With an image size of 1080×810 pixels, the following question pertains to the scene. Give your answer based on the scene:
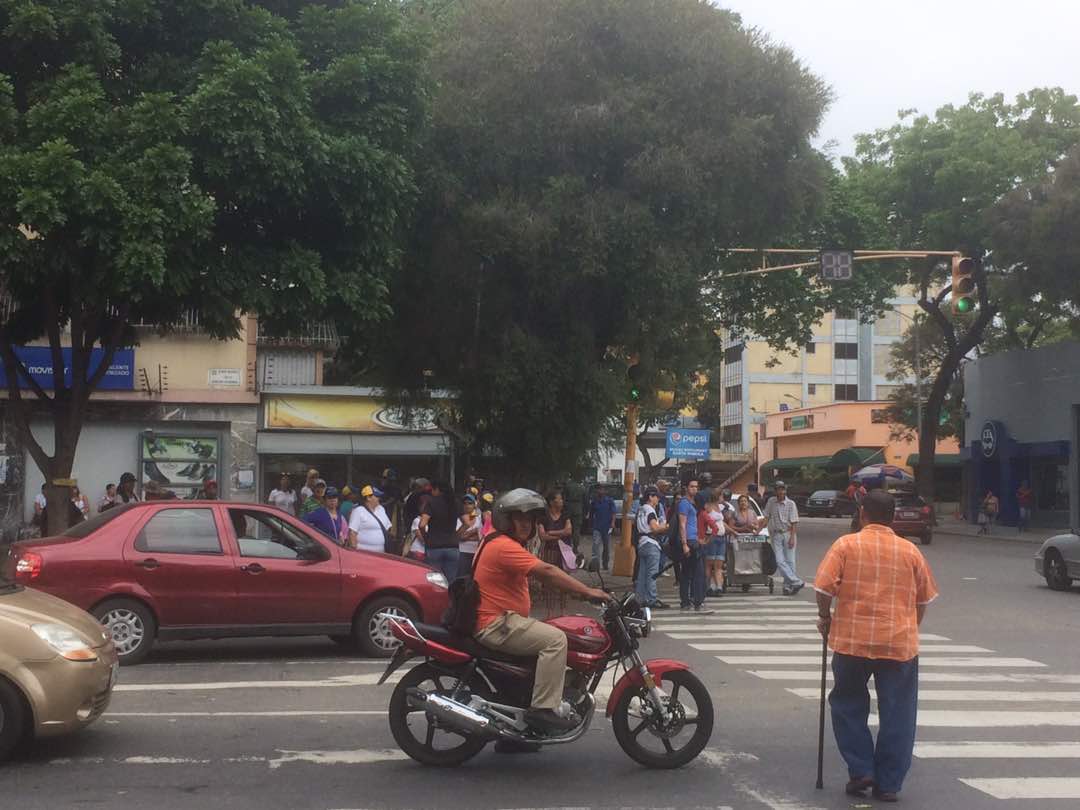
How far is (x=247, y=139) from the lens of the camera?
1447 cm

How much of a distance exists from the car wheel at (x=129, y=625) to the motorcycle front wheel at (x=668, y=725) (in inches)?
236

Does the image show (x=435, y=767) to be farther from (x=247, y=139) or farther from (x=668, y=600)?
(x=668, y=600)

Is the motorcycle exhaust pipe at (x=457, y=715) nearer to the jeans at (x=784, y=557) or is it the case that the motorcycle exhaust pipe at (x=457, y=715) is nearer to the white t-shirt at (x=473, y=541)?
the white t-shirt at (x=473, y=541)

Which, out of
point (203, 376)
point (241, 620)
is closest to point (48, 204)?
point (241, 620)

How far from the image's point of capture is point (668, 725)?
7781 millimetres

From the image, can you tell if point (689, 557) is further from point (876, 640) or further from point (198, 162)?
point (876, 640)

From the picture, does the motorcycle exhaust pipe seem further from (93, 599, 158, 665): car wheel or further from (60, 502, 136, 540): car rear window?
(60, 502, 136, 540): car rear window

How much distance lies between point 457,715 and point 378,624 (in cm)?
559

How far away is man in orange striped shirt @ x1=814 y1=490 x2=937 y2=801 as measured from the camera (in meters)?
7.03

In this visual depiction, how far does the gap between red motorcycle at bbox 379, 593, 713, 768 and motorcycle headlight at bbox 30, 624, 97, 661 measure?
1.85 meters

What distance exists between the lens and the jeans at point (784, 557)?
68.7 feet

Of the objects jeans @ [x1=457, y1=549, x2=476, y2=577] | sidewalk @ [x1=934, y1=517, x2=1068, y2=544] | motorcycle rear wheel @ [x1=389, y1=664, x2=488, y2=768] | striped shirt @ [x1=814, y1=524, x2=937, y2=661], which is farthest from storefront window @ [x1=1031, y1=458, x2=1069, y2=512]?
motorcycle rear wheel @ [x1=389, y1=664, x2=488, y2=768]

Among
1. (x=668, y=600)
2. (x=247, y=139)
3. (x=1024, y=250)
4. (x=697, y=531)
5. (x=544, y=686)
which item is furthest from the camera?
(x=1024, y=250)

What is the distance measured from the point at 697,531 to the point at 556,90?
6.58 meters
